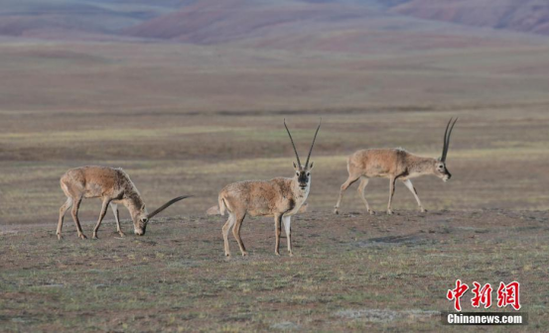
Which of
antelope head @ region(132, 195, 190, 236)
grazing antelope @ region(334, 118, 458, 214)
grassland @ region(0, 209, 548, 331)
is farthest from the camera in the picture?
grazing antelope @ region(334, 118, 458, 214)

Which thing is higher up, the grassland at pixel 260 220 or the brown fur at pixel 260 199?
the brown fur at pixel 260 199

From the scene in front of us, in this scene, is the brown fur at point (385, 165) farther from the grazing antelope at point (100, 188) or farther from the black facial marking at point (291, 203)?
the black facial marking at point (291, 203)

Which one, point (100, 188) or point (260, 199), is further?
point (100, 188)

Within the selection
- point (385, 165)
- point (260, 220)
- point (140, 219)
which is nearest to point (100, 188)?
point (140, 219)

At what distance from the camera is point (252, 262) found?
539 inches

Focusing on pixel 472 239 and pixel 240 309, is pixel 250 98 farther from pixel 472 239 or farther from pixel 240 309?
pixel 240 309

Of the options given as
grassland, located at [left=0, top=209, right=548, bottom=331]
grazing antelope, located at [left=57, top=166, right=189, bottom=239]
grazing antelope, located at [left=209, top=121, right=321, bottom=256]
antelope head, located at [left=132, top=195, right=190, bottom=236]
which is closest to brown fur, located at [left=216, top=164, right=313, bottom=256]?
grazing antelope, located at [left=209, top=121, right=321, bottom=256]

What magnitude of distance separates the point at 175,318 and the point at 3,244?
5.97 m

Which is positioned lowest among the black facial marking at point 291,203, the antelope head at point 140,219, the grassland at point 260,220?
the grassland at point 260,220

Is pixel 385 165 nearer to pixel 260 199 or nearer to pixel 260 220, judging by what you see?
pixel 260 220

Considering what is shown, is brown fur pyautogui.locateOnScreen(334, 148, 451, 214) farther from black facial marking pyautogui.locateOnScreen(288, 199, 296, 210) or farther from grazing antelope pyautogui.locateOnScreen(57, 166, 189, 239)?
black facial marking pyautogui.locateOnScreen(288, 199, 296, 210)

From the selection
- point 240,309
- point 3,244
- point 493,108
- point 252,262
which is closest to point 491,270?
point 252,262

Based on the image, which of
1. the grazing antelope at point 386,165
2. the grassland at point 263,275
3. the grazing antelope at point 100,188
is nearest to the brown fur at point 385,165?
the grazing antelope at point 386,165

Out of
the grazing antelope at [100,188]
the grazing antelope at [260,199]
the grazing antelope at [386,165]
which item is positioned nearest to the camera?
the grazing antelope at [260,199]
